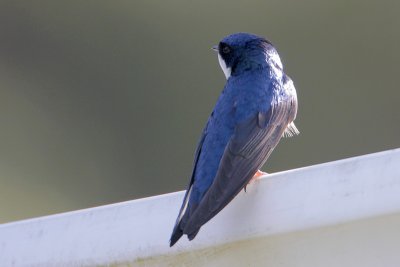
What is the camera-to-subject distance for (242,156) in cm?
208

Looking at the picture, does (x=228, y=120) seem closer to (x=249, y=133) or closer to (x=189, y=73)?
(x=249, y=133)

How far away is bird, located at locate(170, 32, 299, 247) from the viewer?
6.25 ft

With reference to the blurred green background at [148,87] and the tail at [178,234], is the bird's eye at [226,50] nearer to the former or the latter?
the tail at [178,234]

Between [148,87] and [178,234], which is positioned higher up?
[178,234]

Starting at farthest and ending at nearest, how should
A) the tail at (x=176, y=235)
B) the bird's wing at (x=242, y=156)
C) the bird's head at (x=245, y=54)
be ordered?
the bird's head at (x=245, y=54) → the bird's wing at (x=242, y=156) → the tail at (x=176, y=235)

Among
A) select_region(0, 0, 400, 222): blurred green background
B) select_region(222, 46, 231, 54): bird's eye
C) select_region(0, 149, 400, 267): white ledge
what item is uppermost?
select_region(0, 149, 400, 267): white ledge

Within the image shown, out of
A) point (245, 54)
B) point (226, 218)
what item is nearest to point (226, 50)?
point (245, 54)

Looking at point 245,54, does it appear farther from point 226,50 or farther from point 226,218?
point 226,218

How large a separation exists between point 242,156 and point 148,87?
3681 millimetres

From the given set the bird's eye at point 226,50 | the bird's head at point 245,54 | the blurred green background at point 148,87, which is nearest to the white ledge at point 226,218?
the bird's head at point 245,54

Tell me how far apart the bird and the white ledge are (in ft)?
0.09

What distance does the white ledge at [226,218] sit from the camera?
5.16 feet

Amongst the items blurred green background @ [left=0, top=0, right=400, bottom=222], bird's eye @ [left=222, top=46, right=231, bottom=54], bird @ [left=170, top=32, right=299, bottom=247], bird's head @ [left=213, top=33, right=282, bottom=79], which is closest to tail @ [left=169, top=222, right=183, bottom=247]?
bird @ [left=170, top=32, right=299, bottom=247]

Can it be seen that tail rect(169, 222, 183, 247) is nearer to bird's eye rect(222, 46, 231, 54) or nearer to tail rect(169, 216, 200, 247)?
tail rect(169, 216, 200, 247)
